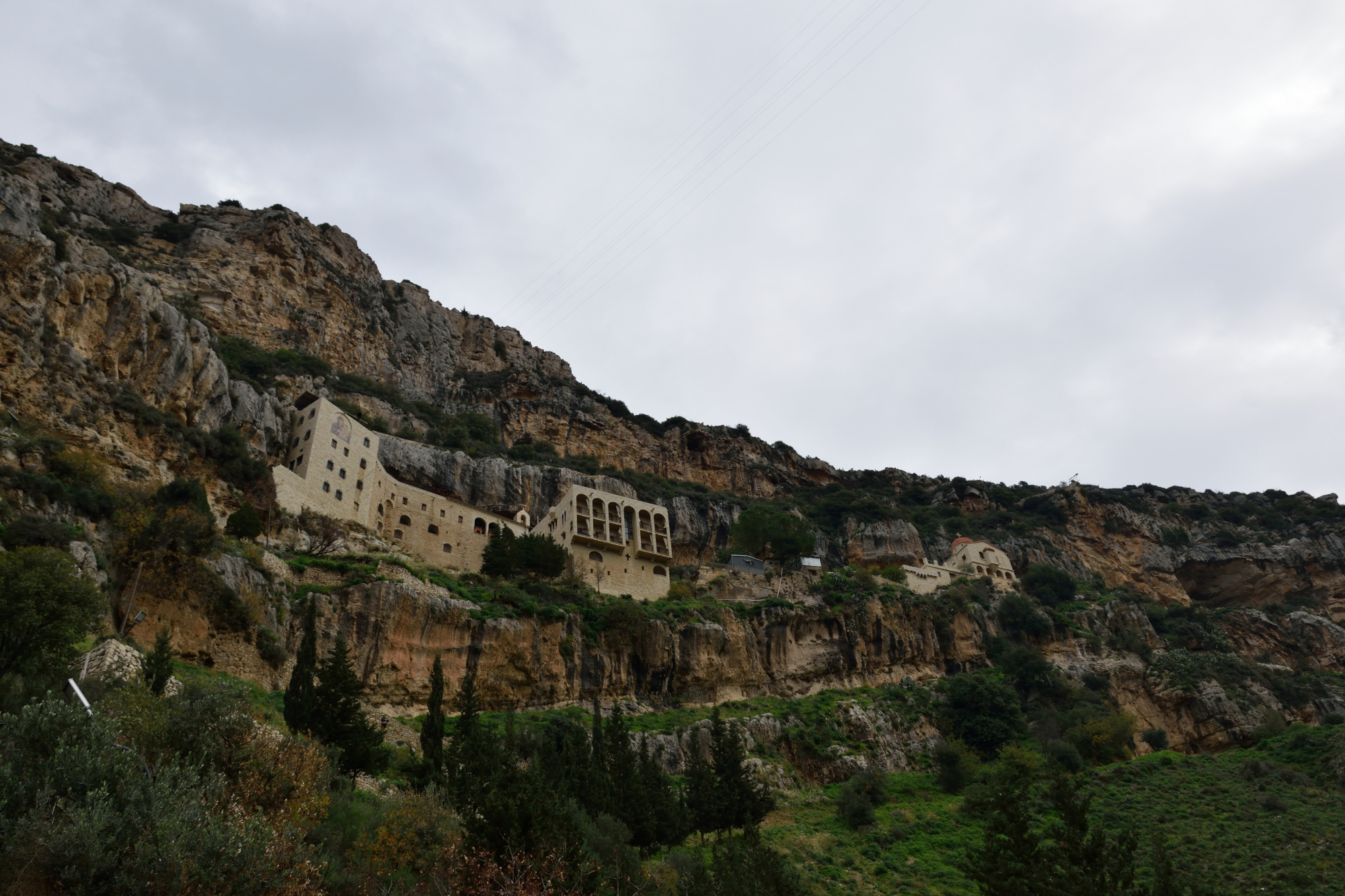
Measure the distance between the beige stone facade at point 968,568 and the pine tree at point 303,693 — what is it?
2068 inches

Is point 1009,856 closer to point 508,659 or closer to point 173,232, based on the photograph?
point 508,659

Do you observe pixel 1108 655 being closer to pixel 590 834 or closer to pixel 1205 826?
pixel 1205 826

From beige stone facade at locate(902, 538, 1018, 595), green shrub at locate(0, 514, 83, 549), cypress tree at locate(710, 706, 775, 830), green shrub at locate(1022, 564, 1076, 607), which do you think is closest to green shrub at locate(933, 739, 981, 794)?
cypress tree at locate(710, 706, 775, 830)

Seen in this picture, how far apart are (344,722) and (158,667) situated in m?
5.19

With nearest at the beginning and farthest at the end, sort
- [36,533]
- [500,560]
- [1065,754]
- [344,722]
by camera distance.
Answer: [344,722] → [36,533] → [1065,754] → [500,560]

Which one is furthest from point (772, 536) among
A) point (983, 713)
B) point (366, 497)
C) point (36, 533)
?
point (36, 533)

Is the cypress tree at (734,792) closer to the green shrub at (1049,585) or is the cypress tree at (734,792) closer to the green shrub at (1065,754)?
the green shrub at (1065,754)

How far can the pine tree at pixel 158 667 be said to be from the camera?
55.2 feet

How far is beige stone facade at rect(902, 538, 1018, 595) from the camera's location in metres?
67.0

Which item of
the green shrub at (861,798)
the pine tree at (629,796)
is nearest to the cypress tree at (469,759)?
the pine tree at (629,796)

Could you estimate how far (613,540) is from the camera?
53562 mm

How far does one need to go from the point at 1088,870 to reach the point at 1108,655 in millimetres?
42491

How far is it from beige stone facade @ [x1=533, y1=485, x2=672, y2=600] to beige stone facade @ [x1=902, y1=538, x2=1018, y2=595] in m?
23.1

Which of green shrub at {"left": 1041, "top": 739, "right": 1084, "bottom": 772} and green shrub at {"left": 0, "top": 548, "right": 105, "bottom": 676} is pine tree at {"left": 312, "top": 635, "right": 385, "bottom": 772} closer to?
green shrub at {"left": 0, "top": 548, "right": 105, "bottom": 676}
